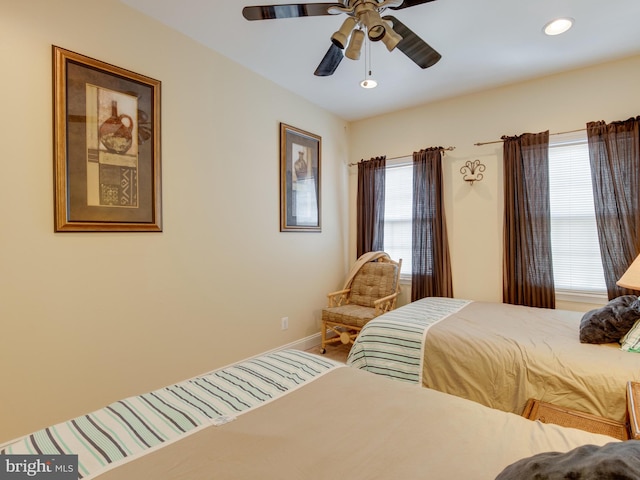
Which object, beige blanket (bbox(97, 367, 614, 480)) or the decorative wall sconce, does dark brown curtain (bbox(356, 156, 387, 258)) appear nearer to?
the decorative wall sconce

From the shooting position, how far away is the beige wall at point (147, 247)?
186cm

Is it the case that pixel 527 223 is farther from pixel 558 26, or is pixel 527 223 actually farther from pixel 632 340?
pixel 558 26

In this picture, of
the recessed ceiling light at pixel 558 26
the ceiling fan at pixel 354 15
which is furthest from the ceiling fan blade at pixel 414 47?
the recessed ceiling light at pixel 558 26

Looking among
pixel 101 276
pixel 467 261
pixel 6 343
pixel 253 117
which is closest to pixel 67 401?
pixel 6 343

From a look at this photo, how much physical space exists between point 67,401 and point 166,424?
147 centimetres

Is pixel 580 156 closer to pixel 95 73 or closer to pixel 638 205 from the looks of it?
pixel 638 205

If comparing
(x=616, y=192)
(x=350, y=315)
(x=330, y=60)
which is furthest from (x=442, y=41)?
(x=350, y=315)

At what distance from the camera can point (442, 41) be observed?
8.68 ft

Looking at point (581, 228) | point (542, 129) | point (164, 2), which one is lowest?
point (581, 228)

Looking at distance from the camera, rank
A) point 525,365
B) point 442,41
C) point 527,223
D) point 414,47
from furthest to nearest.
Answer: point 527,223
point 442,41
point 414,47
point 525,365

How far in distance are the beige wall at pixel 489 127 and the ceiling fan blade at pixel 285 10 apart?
7.99 ft

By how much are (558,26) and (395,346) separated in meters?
2.65

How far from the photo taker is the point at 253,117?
3.19 metres

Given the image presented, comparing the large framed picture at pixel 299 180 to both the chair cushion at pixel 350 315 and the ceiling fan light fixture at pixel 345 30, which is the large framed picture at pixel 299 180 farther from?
the ceiling fan light fixture at pixel 345 30
